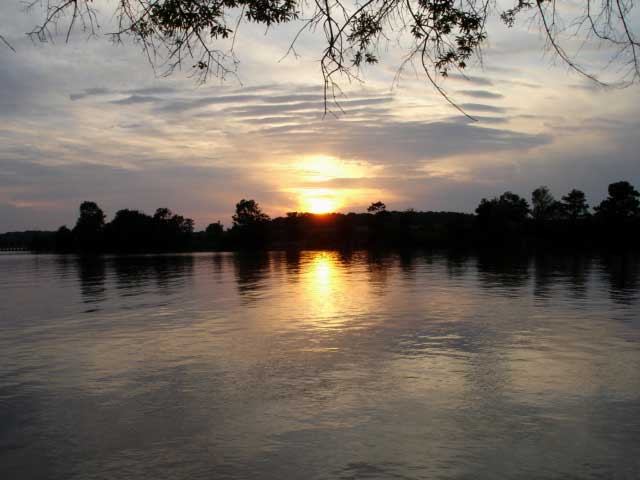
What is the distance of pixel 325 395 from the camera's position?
34.8ft

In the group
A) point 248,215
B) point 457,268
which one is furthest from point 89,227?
point 457,268

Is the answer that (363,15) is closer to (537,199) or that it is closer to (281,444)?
(281,444)

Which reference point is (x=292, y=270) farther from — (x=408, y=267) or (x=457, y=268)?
(x=457, y=268)

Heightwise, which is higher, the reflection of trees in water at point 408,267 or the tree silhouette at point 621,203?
the tree silhouette at point 621,203

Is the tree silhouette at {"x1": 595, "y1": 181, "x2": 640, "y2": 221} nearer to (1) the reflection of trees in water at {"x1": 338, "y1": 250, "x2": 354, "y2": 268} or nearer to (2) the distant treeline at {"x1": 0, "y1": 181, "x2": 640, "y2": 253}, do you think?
(2) the distant treeline at {"x1": 0, "y1": 181, "x2": 640, "y2": 253}

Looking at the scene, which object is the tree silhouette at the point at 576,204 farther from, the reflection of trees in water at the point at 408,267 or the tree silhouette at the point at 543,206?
the reflection of trees in water at the point at 408,267

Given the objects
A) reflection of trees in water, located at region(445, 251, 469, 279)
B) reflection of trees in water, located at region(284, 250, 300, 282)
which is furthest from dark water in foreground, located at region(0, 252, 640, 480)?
reflection of trees in water, located at region(445, 251, 469, 279)

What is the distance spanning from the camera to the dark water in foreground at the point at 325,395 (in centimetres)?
754

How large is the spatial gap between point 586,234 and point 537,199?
42.8 meters

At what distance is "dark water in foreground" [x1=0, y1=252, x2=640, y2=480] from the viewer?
754 centimetres

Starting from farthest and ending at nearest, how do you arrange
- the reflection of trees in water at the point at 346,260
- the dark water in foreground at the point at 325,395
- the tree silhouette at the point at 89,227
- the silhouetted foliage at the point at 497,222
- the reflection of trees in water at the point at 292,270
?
the tree silhouette at the point at 89,227, the silhouetted foliage at the point at 497,222, the reflection of trees in water at the point at 346,260, the reflection of trees in water at the point at 292,270, the dark water in foreground at the point at 325,395

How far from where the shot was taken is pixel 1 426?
9.18m

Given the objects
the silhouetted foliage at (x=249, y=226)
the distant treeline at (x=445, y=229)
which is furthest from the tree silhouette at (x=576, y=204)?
the silhouetted foliage at (x=249, y=226)

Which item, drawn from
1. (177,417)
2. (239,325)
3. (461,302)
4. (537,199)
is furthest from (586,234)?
(177,417)
